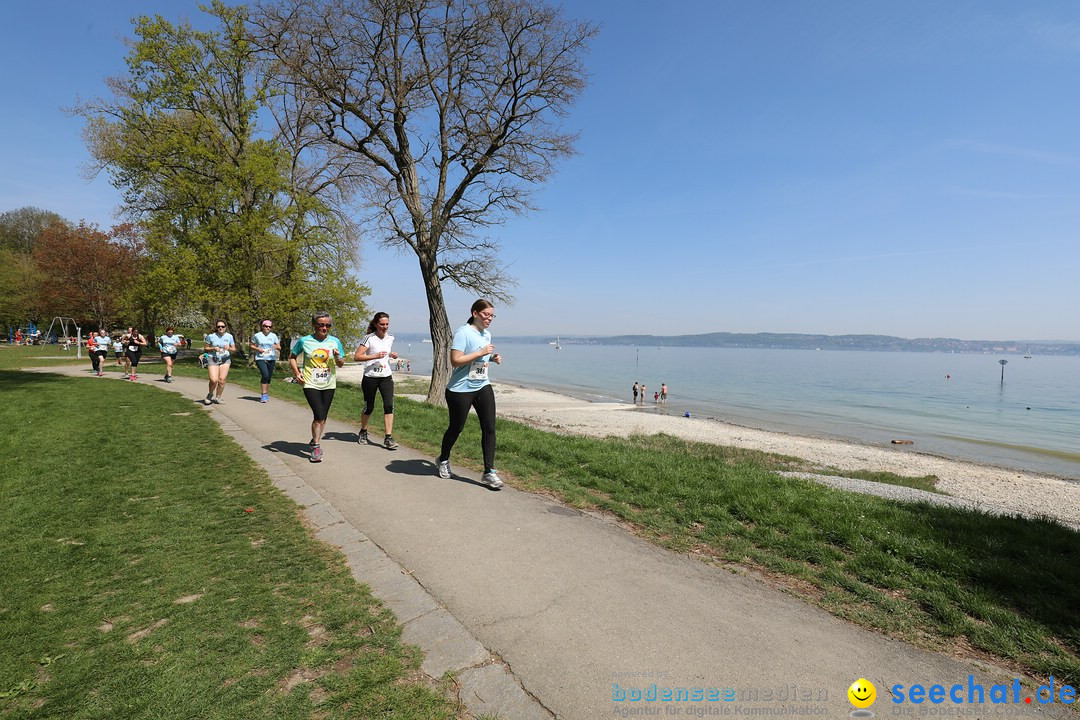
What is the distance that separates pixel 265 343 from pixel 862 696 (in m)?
13.5

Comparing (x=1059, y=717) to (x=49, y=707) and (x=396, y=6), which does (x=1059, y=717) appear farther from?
(x=396, y=6)

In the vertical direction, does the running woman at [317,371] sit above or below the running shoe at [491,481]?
above

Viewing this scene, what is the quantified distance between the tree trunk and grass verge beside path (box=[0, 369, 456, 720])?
10584 mm

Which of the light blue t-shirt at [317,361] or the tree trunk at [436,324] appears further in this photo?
the tree trunk at [436,324]

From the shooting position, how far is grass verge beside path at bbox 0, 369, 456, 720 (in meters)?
2.21

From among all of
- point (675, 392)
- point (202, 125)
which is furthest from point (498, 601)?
point (675, 392)

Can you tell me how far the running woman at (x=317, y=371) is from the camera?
22.3 ft

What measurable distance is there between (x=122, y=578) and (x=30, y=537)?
1446mm

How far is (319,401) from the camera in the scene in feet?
22.5

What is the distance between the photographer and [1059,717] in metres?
2.29

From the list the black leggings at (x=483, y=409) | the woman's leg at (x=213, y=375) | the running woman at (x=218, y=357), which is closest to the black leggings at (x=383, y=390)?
the black leggings at (x=483, y=409)

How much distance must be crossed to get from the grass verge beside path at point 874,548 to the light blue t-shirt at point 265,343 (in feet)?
26.3

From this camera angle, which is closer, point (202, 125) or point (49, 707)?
point (49, 707)

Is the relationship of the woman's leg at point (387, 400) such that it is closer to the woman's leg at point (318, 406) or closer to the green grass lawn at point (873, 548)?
the woman's leg at point (318, 406)
